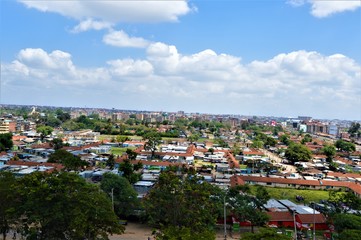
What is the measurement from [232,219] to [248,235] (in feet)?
24.9

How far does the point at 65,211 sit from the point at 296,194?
23.1m

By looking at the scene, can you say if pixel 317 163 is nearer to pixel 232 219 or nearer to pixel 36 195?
pixel 232 219

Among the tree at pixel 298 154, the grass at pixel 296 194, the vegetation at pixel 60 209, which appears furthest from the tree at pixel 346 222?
the tree at pixel 298 154

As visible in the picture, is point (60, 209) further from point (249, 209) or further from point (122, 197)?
point (249, 209)

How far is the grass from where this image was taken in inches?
1138

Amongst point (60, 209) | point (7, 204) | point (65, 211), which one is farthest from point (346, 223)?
point (7, 204)

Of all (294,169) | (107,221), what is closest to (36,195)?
(107,221)

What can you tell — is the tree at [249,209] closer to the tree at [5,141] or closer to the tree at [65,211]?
the tree at [65,211]


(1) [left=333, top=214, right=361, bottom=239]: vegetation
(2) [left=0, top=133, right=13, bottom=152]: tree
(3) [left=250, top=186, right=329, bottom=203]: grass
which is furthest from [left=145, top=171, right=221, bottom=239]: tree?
(2) [left=0, top=133, right=13, bottom=152]: tree

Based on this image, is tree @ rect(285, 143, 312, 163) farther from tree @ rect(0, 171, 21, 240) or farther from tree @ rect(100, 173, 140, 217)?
tree @ rect(0, 171, 21, 240)

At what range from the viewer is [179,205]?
1538cm

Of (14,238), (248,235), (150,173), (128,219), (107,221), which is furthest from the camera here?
(150,173)

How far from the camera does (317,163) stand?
4666cm

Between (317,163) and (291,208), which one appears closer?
(291,208)
